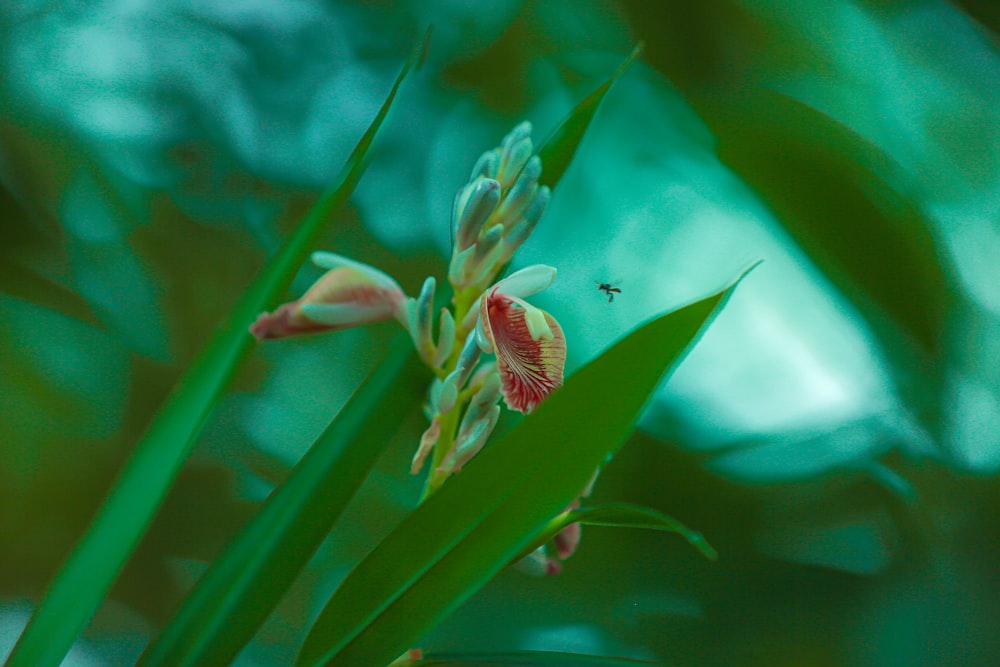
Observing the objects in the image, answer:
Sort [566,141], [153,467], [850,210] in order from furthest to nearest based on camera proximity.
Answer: [850,210] → [566,141] → [153,467]

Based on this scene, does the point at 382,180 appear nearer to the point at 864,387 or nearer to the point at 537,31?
the point at 537,31

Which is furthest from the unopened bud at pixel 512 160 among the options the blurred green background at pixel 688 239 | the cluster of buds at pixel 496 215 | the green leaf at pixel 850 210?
the green leaf at pixel 850 210

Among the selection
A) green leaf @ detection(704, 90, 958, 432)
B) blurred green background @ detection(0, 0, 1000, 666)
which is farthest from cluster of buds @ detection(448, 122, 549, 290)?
green leaf @ detection(704, 90, 958, 432)

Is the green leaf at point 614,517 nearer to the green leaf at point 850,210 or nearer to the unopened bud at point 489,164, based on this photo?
the unopened bud at point 489,164

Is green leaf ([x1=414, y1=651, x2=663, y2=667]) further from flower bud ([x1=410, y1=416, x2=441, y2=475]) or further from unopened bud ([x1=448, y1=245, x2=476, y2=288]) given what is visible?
unopened bud ([x1=448, y1=245, x2=476, y2=288])

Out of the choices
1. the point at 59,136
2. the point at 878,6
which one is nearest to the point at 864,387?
the point at 878,6

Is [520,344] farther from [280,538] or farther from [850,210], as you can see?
Result: [850,210]

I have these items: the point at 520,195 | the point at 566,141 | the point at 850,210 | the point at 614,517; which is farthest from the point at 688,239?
the point at 614,517
